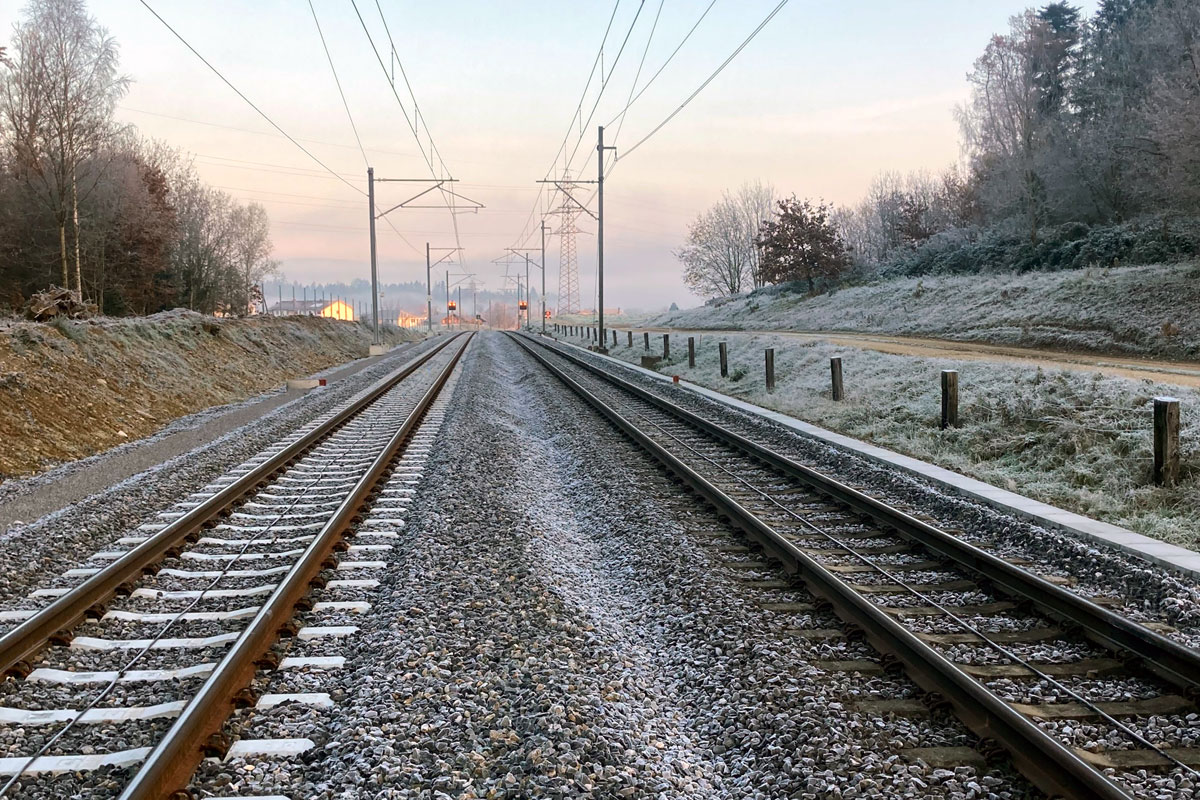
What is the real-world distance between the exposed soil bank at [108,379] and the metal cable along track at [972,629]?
29.9 feet

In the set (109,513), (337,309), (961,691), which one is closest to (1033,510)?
(961,691)

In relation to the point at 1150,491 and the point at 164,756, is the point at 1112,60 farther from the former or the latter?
the point at 164,756

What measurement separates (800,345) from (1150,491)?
55.4ft

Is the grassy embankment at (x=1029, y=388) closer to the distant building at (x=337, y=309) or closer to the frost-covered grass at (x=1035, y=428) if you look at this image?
the frost-covered grass at (x=1035, y=428)

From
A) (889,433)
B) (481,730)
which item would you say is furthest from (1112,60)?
(481,730)

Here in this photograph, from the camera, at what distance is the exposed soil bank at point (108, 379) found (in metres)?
11.5

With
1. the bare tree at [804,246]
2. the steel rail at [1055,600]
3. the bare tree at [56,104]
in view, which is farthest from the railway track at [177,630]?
the bare tree at [804,246]

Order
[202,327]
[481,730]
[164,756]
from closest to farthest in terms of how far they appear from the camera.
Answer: [164,756] → [481,730] → [202,327]

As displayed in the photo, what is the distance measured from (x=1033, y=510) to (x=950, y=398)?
4.87m

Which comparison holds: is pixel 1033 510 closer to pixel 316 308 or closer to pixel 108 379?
pixel 108 379

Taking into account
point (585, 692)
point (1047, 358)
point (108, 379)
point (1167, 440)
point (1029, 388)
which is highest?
point (1047, 358)

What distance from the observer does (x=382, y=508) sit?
805cm

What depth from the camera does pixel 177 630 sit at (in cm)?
497

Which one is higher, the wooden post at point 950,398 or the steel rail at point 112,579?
the wooden post at point 950,398
